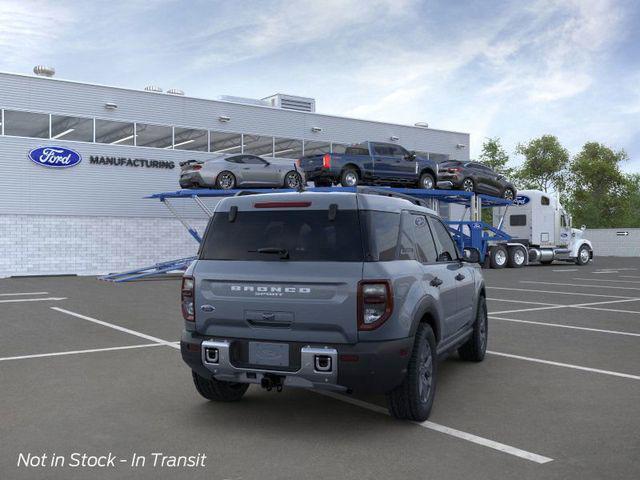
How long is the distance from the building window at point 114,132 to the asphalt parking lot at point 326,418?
755 inches

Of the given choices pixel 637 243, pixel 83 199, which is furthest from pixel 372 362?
pixel 637 243

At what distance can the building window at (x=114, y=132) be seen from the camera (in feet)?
90.0

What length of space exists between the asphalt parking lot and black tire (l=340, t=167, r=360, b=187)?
44.4 feet

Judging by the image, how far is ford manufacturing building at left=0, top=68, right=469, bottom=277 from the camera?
84.0 feet

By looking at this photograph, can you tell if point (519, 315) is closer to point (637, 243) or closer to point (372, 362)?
point (372, 362)

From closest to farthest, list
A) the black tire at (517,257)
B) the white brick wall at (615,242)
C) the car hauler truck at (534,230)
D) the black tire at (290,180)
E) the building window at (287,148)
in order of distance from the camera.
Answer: the black tire at (290,180) < the black tire at (517,257) < the car hauler truck at (534,230) < the building window at (287,148) < the white brick wall at (615,242)

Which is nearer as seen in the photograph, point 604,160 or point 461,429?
point 461,429

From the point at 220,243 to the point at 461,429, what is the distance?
93.0 inches

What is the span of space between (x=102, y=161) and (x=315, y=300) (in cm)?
2448

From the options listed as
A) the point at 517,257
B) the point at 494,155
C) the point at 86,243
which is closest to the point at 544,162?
the point at 494,155

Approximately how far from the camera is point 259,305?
5027 millimetres

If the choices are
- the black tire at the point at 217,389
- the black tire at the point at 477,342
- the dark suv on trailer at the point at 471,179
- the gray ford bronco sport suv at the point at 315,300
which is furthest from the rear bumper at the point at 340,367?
the dark suv on trailer at the point at 471,179

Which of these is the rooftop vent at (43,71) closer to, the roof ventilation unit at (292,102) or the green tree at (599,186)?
the roof ventilation unit at (292,102)

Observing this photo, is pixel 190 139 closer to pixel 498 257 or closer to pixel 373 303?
pixel 498 257
